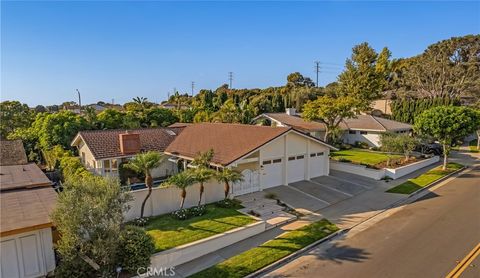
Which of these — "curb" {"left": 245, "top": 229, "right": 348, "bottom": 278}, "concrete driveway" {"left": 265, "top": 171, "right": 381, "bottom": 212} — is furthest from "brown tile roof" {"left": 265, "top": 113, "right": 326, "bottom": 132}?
"curb" {"left": 245, "top": 229, "right": 348, "bottom": 278}

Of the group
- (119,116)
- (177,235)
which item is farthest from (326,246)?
(119,116)

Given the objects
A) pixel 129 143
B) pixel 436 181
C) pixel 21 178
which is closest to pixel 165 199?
pixel 21 178

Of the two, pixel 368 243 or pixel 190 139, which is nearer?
pixel 368 243

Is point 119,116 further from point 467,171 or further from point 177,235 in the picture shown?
point 467,171

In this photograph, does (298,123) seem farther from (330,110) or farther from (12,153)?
(12,153)

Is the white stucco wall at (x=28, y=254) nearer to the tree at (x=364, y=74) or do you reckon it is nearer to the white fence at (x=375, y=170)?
the white fence at (x=375, y=170)
